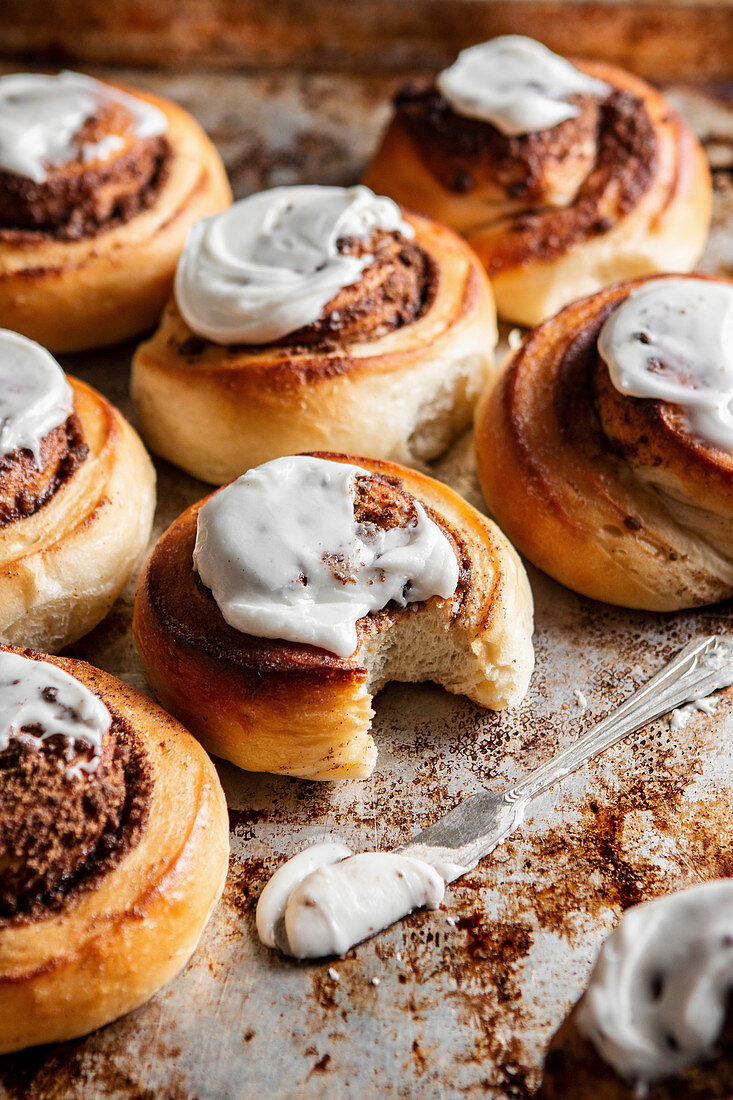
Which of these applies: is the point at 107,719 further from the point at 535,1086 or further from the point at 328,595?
the point at 535,1086

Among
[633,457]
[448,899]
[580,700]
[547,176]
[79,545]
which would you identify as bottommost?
[448,899]

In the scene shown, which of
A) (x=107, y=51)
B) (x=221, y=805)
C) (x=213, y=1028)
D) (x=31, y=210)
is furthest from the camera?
(x=107, y=51)

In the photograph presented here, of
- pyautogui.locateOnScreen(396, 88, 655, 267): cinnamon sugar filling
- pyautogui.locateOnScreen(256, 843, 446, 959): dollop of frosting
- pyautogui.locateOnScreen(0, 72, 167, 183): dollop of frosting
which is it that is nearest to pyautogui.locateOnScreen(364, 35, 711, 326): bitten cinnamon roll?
pyautogui.locateOnScreen(396, 88, 655, 267): cinnamon sugar filling

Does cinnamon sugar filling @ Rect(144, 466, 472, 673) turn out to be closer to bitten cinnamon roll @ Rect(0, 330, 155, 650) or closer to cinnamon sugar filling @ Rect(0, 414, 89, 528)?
bitten cinnamon roll @ Rect(0, 330, 155, 650)

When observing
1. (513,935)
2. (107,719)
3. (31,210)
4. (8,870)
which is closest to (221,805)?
(107,719)

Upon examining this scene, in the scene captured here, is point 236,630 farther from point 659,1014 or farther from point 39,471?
point 659,1014

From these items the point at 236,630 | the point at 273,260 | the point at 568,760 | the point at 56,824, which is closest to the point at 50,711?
the point at 56,824

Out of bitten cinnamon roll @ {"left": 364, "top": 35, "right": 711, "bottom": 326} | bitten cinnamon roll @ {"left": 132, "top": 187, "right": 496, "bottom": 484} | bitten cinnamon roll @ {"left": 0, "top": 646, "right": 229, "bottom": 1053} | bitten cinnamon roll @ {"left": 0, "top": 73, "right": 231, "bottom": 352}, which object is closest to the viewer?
bitten cinnamon roll @ {"left": 0, "top": 646, "right": 229, "bottom": 1053}
